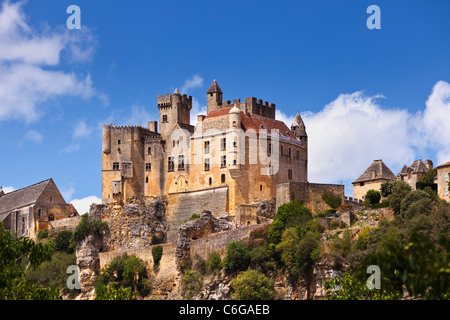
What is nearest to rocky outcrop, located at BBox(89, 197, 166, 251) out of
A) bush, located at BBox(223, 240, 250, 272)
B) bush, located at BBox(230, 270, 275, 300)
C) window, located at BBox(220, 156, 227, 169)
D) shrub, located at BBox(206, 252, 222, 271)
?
window, located at BBox(220, 156, 227, 169)

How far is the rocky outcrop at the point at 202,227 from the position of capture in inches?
2670

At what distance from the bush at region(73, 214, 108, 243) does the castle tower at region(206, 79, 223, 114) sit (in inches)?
593

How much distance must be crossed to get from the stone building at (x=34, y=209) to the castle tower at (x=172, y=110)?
52.1 ft

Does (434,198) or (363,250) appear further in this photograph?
(434,198)

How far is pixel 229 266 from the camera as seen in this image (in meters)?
60.8

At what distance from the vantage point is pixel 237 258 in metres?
60.6

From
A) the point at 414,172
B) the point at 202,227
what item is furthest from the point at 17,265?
the point at 414,172

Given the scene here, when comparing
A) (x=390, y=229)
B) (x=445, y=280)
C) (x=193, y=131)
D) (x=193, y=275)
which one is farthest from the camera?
(x=193, y=131)

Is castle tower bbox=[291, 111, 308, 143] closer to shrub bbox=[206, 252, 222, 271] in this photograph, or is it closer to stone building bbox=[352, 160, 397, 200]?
stone building bbox=[352, 160, 397, 200]

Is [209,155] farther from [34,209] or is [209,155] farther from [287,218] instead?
[34,209]

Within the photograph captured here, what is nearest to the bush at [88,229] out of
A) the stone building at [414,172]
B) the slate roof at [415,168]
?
the stone building at [414,172]
